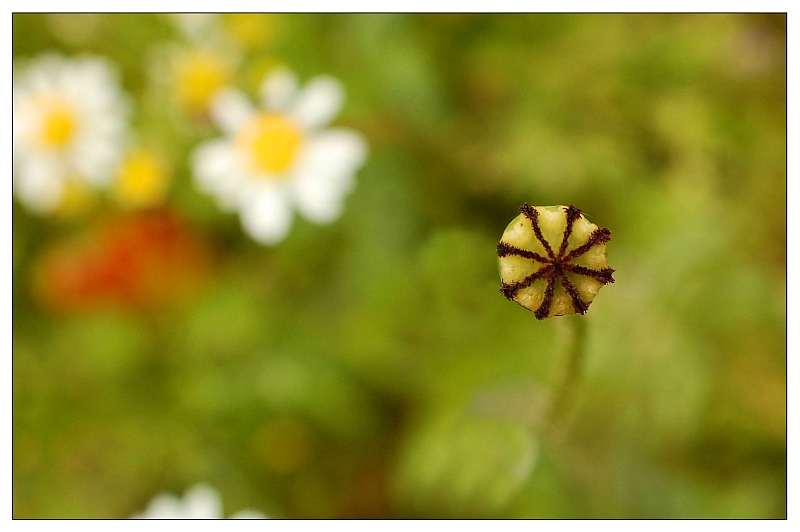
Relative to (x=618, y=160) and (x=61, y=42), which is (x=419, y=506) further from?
(x=61, y=42)

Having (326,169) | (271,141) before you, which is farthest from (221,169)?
(326,169)

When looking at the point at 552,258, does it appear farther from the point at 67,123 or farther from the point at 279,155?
the point at 67,123

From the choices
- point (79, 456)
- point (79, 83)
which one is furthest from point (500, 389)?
point (79, 83)

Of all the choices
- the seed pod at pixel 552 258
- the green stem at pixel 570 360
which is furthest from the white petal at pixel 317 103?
the seed pod at pixel 552 258

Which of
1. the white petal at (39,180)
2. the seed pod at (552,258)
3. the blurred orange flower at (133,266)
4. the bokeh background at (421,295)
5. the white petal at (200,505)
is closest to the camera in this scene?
the seed pod at (552,258)

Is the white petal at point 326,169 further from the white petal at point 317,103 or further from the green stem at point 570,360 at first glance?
the green stem at point 570,360

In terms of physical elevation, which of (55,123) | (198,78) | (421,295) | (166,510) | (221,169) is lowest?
(166,510)
